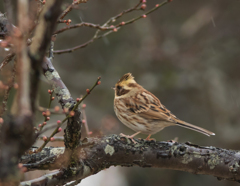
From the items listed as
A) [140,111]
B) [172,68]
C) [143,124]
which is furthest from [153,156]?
[172,68]

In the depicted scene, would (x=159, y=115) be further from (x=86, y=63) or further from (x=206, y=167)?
(x=86, y=63)

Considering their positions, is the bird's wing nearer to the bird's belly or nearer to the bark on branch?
the bird's belly

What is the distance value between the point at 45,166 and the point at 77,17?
261 inches

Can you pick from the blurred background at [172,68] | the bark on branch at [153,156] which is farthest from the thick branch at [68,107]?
the blurred background at [172,68]

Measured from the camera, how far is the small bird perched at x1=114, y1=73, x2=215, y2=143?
432 cm

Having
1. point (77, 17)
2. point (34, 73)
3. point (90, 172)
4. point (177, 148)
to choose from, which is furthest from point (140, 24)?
point (34, 73)

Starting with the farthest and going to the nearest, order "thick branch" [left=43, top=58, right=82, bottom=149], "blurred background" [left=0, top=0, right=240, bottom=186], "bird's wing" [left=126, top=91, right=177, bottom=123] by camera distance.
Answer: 1. "blurred background" [left=0, top=0, right=240, bottom=186]
2. "bird's wing" [left=126, top=91, right=177, bottom=123]
3. "thick branch" [left=43, top=58, right=82, bottom=149]

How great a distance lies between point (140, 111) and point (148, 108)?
0.41 feet

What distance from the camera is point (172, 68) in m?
8.30

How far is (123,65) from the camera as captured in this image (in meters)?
8.45

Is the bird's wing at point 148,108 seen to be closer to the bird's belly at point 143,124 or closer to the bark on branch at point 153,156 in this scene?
the bird's belly at point 143,124

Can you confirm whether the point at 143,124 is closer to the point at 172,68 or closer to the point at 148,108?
the point at 148,108

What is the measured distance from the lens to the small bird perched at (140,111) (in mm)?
4324

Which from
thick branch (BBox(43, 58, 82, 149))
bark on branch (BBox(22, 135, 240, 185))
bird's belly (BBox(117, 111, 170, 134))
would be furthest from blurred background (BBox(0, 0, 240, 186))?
thick branch (BBox(43, 58, 82, 149))
